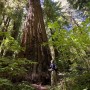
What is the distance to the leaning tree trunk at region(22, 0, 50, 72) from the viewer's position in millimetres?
10477

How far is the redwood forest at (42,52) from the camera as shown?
5.89 metres

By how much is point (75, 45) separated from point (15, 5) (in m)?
10.5

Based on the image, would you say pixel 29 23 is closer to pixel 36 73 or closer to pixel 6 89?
pixel 36 73

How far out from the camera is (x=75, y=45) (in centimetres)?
580

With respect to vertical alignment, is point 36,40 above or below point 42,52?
above

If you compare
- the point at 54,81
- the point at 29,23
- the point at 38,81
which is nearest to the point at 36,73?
the point at 38,81

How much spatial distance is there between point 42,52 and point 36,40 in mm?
793

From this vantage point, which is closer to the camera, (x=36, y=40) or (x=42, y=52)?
(x=42, y=52)

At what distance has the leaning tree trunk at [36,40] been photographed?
10.5 metres

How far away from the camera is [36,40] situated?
10969 mm

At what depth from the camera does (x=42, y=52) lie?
10.7 m

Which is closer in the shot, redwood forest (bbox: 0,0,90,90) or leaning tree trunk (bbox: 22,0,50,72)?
redwood forest (bbox: 0,0,90,90)

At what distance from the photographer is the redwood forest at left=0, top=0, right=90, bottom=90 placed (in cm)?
589

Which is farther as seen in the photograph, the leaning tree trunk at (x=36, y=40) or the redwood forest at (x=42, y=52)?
the leaning tree trunk at (x=36, y=40)
